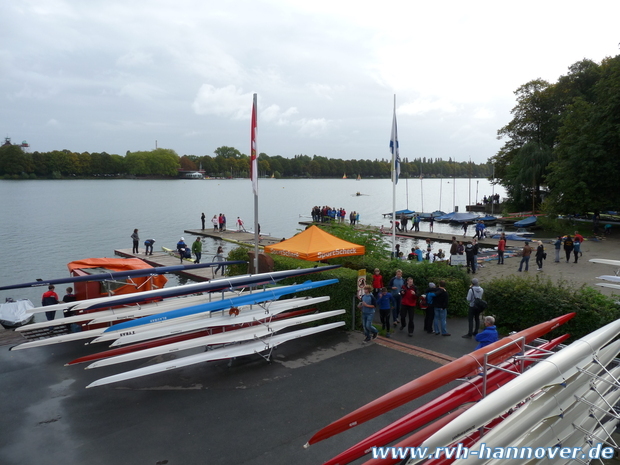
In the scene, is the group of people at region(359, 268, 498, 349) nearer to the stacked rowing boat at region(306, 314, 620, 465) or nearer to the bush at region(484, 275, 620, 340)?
the bush at region(484, 275, 620, 340)

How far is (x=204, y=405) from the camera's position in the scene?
27.8 feet

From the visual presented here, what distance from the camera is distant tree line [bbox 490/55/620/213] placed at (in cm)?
3422

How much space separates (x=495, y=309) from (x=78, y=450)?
10.2m

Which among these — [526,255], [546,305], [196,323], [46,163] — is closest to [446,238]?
[526,255]

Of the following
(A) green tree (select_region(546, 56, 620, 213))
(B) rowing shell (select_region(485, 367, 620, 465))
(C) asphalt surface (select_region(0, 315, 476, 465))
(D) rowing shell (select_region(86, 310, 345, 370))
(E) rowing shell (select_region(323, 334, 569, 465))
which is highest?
(A) green tree (select_region(546, 56, 620, 213))

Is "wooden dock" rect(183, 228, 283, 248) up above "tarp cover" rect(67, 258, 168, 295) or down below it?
below

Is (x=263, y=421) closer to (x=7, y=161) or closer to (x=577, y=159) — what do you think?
(x=577, y=159)

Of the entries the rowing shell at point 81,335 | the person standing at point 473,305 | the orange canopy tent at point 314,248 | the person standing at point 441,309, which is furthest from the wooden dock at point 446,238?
the rowing shell at point 81,335

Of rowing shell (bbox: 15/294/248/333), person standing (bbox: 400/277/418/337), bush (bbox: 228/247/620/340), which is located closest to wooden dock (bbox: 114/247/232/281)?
bush (bbox: 228/247/620/340)

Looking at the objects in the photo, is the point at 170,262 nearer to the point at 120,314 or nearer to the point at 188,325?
the point at 120,314

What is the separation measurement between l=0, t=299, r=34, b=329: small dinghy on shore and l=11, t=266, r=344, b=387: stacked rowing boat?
552 cm

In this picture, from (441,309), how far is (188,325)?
671 cm

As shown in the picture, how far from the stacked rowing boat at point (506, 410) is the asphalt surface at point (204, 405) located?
231 cm

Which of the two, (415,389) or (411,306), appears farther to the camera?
(411,306)
